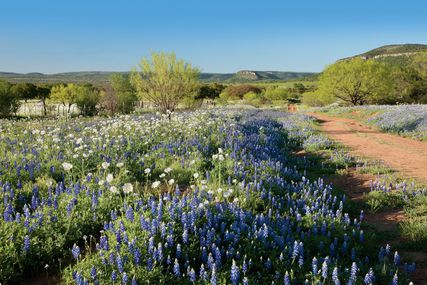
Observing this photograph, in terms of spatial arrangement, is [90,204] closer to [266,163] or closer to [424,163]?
[266,163]

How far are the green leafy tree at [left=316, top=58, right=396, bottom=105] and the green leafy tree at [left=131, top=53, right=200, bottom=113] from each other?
32510 mm

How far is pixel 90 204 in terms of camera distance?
5680 millimetres

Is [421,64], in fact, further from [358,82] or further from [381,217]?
[381,217]

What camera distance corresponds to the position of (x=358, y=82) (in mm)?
58125

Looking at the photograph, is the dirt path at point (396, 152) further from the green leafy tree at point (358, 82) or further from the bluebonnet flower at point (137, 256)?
the green leafy tree at point (358, 82)

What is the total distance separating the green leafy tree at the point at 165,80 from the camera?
32.4 metres

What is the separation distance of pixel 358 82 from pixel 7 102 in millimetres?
53797

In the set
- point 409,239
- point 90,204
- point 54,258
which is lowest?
point 409,239

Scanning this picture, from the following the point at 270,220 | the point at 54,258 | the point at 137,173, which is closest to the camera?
the point at 54,258

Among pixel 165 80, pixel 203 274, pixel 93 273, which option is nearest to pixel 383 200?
pixel 203 274

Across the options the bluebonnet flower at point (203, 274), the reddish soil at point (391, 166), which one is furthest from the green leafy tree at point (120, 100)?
the bluebonnet flower at point (203, 274)

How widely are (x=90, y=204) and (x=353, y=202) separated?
5.33 meters

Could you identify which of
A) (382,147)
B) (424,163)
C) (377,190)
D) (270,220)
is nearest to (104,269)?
(270,220)

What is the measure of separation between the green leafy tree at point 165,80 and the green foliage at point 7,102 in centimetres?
3202
